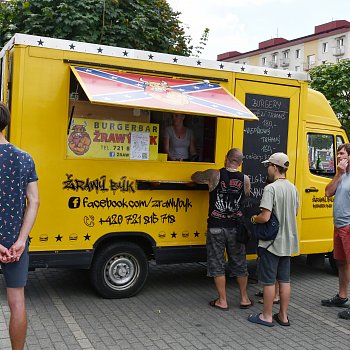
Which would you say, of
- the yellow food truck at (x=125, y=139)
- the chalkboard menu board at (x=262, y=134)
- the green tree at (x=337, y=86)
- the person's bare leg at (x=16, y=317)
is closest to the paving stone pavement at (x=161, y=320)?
the yellow food truck at (x=125, y=139)

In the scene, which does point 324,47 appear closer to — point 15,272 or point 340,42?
point 340,42

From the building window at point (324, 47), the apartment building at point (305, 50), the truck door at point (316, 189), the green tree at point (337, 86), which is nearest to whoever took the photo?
the truck door at point (316, 189)

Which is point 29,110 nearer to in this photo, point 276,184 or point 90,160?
point 90,160

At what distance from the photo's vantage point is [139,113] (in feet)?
19.1

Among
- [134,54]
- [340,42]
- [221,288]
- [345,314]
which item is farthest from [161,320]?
[340,42]

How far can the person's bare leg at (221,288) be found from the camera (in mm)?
5574

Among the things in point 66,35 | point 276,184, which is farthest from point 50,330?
point 66,35

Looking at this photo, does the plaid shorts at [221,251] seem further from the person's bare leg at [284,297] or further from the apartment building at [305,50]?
the apartment building at [305,50]

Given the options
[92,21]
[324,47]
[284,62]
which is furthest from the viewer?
[284,62]

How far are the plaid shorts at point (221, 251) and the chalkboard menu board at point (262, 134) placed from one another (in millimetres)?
972

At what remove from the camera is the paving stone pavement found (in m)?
4.61

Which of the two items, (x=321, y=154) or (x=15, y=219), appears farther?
(x=321, y=154)

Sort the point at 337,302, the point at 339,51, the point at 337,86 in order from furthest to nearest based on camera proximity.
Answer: the point at 339,51 < the point at 337,86 < the point at 337,302

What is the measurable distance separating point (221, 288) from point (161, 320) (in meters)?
0.81
